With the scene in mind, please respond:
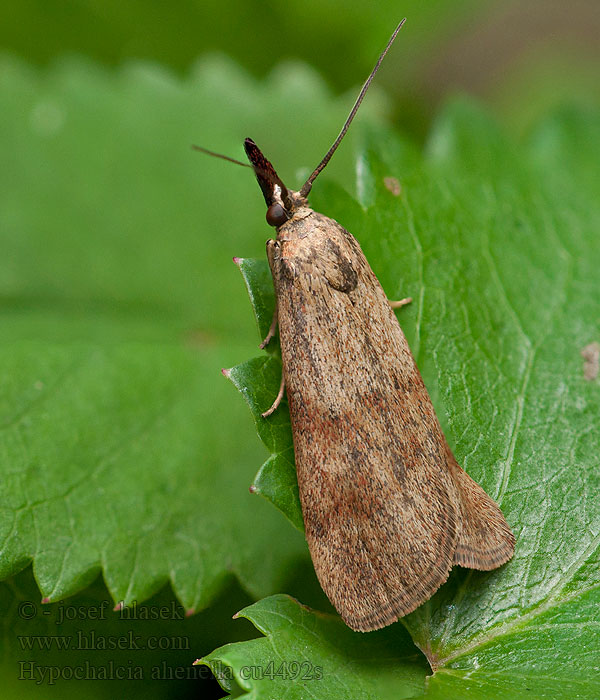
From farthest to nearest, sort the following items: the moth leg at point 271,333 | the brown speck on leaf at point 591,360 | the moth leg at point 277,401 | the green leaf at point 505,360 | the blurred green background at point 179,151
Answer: the blurred green background at point 179,151
the brown speck on leaf at point 591,360
the moth leg at point 271,333
the moth leg at point 277,401
the green leaf at point 505,360

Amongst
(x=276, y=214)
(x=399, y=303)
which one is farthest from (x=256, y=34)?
(x=399, y=303)

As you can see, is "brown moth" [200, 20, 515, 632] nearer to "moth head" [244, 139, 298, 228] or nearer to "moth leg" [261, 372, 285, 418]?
"moth leg" [261, 372, 285, 418]

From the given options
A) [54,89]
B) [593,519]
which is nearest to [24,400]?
[54,89]

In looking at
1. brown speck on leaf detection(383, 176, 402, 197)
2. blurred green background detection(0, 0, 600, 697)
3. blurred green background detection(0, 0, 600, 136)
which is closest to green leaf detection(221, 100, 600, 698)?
brown speck on leaf detection(383, 176, 402, 197)

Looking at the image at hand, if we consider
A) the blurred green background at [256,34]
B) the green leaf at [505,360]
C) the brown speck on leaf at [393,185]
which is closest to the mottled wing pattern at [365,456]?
the green leaf at [505,360]

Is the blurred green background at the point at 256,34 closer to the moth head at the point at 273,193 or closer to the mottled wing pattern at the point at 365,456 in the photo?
the moth head at the point at 273,193
